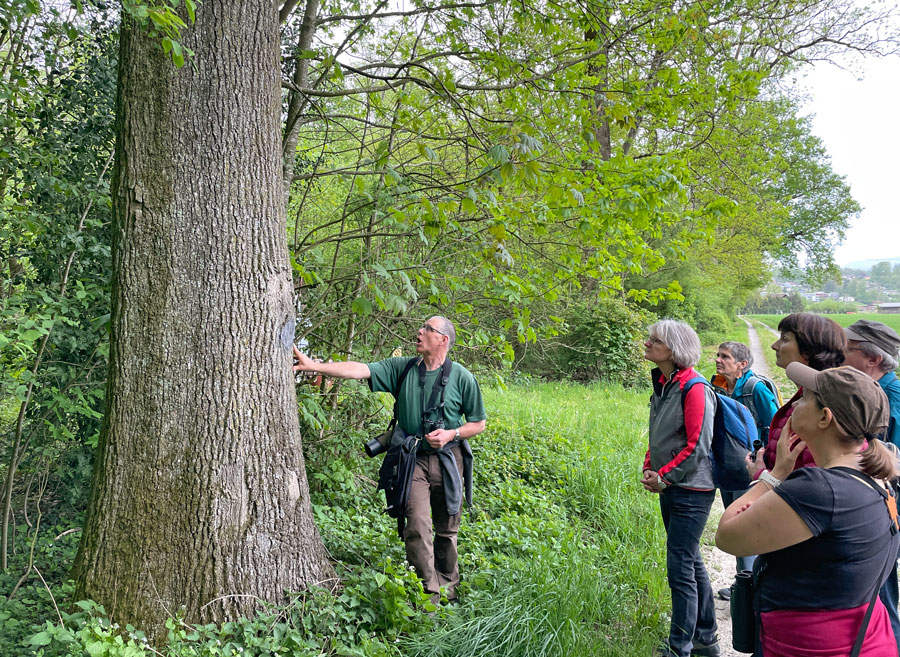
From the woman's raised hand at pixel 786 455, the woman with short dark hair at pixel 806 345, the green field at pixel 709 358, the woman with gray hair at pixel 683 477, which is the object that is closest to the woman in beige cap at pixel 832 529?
the woman's raised hand at pixel 786 455

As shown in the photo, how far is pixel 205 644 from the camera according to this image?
8.91 feet

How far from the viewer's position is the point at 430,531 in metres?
3.75

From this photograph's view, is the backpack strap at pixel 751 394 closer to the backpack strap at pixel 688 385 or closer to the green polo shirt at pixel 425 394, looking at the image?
the backpack strap at pixel 688 385

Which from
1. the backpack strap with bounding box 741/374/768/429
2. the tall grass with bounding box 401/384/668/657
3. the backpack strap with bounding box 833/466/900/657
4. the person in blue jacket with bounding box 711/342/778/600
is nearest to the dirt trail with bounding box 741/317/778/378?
the tall grass with bounding box 401/384/668/657

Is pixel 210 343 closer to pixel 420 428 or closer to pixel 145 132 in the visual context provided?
pixel 145 132

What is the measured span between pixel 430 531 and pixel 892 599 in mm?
2542

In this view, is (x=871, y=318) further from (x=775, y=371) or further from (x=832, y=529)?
(x=775, y=371)

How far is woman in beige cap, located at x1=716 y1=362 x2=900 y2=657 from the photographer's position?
1946 mm

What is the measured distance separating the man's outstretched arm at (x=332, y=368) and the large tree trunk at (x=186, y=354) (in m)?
0.46

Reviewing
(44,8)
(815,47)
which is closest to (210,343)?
(44,8)

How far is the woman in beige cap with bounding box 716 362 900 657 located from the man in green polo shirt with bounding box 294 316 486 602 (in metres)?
2.00

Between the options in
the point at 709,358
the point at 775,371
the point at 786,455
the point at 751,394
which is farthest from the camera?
the point at 709,358

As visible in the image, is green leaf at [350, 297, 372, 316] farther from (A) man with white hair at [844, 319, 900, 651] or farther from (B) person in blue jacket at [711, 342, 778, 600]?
(A) man with white hair at [844, 319, 900, 651]

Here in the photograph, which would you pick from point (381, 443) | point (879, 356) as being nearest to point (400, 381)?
point (381, 443)
